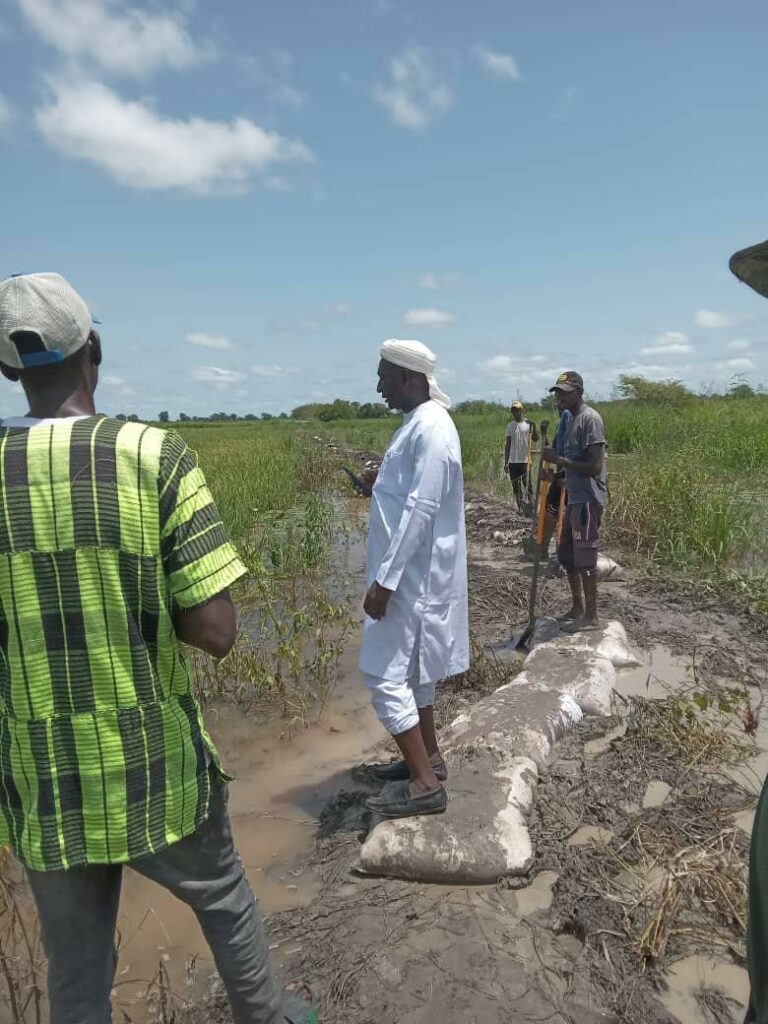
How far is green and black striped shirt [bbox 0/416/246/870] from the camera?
1.18 m

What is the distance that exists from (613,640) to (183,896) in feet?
10.5

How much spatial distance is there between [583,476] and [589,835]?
2393 mm

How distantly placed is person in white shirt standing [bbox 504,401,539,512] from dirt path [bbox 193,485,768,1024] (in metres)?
6.06

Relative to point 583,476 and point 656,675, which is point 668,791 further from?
point 583,476

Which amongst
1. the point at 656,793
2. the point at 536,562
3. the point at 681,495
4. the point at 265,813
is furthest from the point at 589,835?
the point at 681,495

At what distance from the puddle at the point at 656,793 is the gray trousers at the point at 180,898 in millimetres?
1713

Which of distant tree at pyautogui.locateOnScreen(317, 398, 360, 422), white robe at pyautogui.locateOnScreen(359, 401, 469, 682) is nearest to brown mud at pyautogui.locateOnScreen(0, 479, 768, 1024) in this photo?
white robe at pyautogui.locateOnScreen(359, 401, 469, 682)

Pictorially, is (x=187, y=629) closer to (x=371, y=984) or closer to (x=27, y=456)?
(x=27, y=456)

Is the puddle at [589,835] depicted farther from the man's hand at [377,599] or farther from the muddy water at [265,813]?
the man's hand at [377,599]

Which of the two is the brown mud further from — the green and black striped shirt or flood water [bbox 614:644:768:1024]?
the green and black striped shirt

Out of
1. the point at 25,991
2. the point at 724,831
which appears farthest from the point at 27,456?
the point at 724,831

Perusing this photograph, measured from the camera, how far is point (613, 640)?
4.09 metres

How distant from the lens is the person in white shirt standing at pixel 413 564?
2.33 metres

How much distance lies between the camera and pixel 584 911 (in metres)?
2.09
